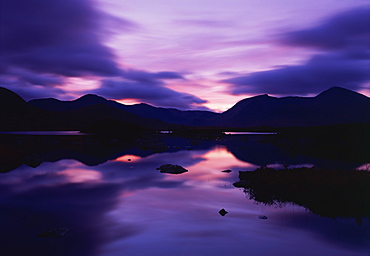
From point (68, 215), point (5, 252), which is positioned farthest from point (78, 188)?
point (5, 252)

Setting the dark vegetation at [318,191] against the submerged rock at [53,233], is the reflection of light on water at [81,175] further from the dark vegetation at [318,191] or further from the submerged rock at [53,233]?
Answer: the submerged rock at [53,233]

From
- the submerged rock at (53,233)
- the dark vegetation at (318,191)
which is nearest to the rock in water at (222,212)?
the dark vegetation at (318,191)

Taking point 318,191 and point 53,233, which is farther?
point 318,191

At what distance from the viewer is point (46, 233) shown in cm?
1488

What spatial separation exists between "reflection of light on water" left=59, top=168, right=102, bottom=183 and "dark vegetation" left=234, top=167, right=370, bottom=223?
1683 cm

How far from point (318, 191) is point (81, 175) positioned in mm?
26860

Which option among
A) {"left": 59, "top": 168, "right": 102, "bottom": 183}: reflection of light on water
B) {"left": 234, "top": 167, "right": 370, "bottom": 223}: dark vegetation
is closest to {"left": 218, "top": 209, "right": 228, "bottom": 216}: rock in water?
{"left": 234, "top": 167, "right": 370, "bottom": 223}: dark vegetation

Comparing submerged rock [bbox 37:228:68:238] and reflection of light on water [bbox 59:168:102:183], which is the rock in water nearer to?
submerged rock [bbox 37:228:68:238]

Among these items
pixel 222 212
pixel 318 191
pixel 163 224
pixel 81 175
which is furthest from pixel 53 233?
pixel 81 175

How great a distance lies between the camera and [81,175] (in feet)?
117

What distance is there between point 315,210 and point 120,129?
177317 millimetres

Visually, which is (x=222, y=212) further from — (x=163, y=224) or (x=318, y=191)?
(x=318, y=191)

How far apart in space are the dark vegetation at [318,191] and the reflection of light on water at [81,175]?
55.2 ft

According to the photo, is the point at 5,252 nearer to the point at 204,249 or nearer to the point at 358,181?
the point at 204,249
